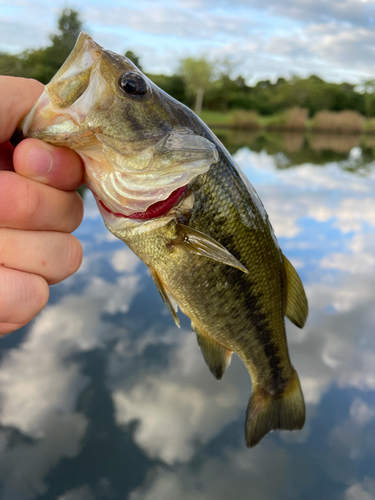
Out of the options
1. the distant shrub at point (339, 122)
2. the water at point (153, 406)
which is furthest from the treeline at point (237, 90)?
the water at point (153, 406)

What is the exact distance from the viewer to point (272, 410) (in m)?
2.50

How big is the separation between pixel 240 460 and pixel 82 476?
2171mm

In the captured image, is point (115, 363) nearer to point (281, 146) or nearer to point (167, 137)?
point (167, 137)

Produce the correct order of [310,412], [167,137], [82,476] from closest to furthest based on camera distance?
[167,137]
[82,476]
[310,412]

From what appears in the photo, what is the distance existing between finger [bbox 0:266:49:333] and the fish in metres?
0.42

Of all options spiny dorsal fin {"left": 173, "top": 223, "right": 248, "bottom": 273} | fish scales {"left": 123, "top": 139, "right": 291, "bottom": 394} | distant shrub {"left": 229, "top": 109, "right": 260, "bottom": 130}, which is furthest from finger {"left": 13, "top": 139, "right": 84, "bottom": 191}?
distant shrub {"left": 229, "top": 109, "right": 260, "bottom": 130}

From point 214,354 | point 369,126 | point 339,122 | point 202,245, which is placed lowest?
point 369,126

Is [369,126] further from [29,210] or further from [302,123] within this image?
[29,210]

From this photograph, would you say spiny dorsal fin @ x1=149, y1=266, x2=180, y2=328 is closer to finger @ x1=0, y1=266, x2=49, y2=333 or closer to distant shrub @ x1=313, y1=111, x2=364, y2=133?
finger @ x1=0, y1=266, x2=49, y2=333

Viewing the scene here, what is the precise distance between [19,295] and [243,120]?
46.2 m

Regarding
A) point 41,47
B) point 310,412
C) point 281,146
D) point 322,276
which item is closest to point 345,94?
point 281,146

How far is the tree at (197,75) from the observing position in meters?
55.7

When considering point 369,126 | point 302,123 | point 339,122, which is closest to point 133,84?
point 302,123

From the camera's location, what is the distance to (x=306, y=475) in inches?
194
